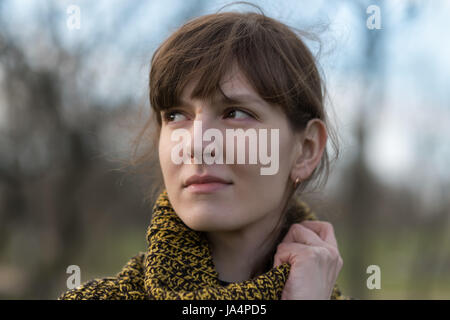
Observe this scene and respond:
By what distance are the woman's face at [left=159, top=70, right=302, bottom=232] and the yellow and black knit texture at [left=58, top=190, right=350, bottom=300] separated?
0.40ft

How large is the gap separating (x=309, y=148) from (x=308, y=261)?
478mm

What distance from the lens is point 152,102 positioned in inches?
66.9

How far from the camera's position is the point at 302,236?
172 cm

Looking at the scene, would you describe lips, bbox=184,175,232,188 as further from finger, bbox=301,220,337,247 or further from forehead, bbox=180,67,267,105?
finger, bbox=301,220,337,247

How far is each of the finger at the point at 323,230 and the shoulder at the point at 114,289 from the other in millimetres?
759

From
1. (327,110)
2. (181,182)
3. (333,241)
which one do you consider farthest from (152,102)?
(333,241)

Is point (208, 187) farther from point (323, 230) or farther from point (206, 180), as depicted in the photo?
point (323, 230)

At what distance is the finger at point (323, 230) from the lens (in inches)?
69.4

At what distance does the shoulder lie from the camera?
156 centimetres

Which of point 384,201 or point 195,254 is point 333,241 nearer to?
point 195,254

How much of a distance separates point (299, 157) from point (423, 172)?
3766mm

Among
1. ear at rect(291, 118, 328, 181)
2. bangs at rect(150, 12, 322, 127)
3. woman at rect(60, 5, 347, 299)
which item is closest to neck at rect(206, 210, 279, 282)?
woman at rect(60, 5, 347, 299)

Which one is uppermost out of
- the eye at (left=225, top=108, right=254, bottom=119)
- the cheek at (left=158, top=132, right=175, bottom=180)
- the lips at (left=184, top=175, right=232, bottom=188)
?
the eye at (left=225, top=108, right=254, bottom=119)

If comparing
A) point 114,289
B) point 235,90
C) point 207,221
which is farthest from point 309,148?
point 114,289
